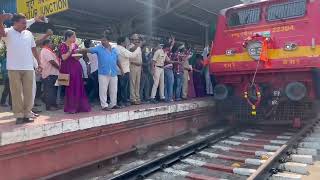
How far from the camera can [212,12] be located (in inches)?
478

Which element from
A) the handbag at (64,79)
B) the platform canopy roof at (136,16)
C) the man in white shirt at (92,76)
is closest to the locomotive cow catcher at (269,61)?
the platform canopy roof at (136,16)

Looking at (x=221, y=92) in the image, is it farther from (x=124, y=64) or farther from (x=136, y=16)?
(x=136, y=16)

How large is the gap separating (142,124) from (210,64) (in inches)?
120

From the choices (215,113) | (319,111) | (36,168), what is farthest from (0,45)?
(319,111)

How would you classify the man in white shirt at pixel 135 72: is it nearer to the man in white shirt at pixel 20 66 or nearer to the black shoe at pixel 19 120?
the man in white shirt at pixel 20 66

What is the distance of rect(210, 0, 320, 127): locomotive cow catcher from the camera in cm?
781

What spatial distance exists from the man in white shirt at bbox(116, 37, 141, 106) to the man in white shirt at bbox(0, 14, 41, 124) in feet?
7.62

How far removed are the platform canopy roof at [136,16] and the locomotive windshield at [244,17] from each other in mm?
1361

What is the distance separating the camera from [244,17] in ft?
29.6

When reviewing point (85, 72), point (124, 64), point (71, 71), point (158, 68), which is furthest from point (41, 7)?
point (158, 68)

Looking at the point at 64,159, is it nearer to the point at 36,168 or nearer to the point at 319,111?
the point at 36,168

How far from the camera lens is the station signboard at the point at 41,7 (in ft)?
24.6

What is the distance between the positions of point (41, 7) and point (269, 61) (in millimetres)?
5126

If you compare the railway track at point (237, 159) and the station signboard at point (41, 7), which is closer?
the railway track at point (237, 159)
